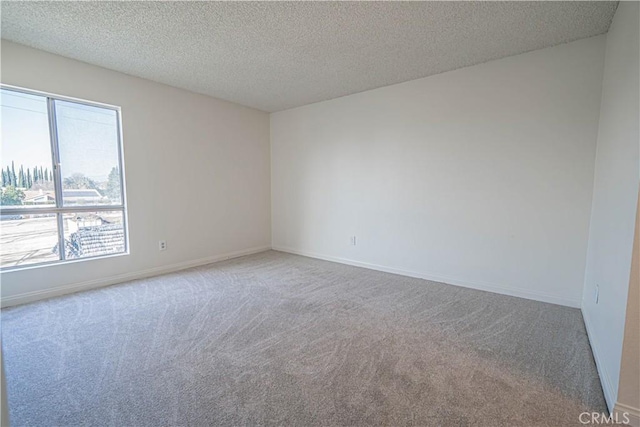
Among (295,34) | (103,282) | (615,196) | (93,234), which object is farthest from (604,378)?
(93,234)

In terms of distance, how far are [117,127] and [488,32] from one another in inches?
163

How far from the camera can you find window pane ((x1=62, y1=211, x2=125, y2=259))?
10.8ft

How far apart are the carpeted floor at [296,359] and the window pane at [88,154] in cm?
117

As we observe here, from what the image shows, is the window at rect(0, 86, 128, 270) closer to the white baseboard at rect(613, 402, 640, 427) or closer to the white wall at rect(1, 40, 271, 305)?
the white wall at rect(1, 40, 271, 305)

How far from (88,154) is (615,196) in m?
4.85

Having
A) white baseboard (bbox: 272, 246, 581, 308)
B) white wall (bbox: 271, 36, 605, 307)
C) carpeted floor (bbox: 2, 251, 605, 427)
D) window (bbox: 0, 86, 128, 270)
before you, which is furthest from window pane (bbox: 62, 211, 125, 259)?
white baseboard (bbox: 272, 246, 581, 308)

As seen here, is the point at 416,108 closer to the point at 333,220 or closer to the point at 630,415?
the point at 333,220

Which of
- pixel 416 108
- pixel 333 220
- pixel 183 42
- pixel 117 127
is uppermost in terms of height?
pixel 183 42

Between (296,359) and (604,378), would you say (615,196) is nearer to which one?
(604,378)

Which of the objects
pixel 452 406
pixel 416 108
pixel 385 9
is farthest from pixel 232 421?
pixel 416 108

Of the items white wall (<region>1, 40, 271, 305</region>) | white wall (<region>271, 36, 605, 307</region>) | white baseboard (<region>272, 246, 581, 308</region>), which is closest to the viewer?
white wall (<region>271, 36, 605, 307</region>)

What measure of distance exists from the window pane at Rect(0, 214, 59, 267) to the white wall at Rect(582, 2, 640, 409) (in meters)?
4.78

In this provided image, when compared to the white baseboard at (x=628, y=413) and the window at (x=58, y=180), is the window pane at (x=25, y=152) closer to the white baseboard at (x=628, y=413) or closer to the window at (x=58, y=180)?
the window at (x=58, y=180)

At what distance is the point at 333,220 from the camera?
4656 mm
